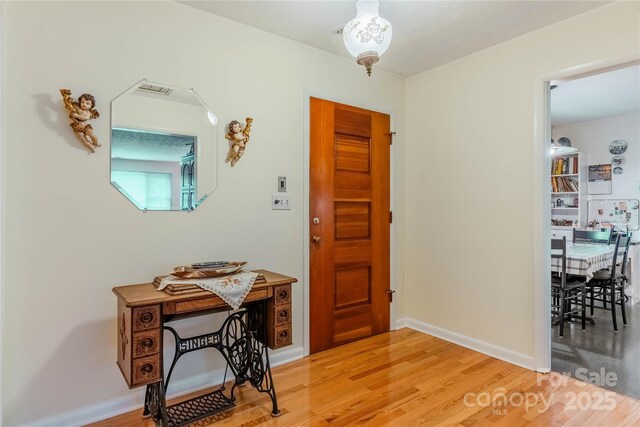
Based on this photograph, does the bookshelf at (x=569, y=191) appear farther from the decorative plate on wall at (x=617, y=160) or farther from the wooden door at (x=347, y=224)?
the wooden door at (x=347, y=224)

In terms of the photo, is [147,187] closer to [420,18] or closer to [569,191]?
[420,18]

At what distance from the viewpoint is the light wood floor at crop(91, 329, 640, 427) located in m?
1.87

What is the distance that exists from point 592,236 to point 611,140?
1536mm

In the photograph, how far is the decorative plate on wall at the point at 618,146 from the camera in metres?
4.65

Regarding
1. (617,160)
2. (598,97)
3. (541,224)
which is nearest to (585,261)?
(541,224)

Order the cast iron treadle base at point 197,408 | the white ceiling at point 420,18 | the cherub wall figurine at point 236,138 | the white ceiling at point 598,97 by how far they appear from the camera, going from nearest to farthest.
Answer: the cast iron treadle base at point 197,408 → the white ceiling at point 420,18 → the cherub wall figurine at point 236,138 → the white ceiling at point 598,97

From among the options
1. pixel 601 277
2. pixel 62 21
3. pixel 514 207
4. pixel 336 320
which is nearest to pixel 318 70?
pixel 62 21

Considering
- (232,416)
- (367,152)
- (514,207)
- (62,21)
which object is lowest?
(232,416)

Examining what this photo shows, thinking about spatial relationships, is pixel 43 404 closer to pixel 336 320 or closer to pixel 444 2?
pixel 336 320

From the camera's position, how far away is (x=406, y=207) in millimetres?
3393

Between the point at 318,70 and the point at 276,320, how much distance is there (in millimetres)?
1938

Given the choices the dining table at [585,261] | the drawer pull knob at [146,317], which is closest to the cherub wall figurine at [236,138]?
the drawer pull knob at [146,317]

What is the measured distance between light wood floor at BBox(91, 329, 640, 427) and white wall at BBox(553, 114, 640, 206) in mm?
3620

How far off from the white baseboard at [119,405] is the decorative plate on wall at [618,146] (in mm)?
5589
